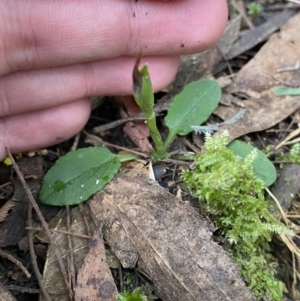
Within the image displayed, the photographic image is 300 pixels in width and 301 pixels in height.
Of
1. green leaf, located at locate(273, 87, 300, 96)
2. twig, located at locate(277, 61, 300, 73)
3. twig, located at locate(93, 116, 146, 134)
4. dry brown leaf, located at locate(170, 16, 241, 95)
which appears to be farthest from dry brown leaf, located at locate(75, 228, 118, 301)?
twig, located at locate(277, 61, 300, 73)

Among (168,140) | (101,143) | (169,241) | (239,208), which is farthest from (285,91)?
(169,241)

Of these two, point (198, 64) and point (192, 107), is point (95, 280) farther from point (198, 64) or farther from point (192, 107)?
point (198, 64)

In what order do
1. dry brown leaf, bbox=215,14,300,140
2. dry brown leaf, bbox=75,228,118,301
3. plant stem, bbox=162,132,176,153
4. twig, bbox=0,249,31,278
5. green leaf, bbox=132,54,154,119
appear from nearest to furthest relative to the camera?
green leaf, bbox=132,54,154,119, dry brown leaf, bbox=75,228,118,301, twig, bbox=0,249,31,278, plant stem, bbox=162,132,176,153, dry brown leaf, bbox=215,14,300,140

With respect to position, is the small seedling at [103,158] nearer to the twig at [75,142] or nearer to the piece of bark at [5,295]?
the twig at [75,142]

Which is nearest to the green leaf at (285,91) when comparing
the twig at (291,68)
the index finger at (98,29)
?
the twig at (291,68)

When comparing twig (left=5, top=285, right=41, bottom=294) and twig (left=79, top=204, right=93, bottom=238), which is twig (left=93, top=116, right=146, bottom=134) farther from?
twig (left=5, top=285, right=41, bottom=294)

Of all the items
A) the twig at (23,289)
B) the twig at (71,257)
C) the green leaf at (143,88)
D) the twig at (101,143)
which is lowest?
the twig at (23,289)
